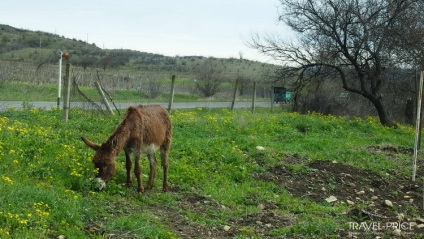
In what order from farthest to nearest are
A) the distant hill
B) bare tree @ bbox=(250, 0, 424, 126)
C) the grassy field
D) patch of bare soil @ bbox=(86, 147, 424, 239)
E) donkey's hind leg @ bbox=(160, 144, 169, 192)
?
the distant hill < bare tree @ bbox=(250, 0, 424, 126) < donkey's hind leg @ bbox=(160, 144, 169, 192) < patch of bare soil @ bbox=(86, 147, 424, 239) < the grassy field

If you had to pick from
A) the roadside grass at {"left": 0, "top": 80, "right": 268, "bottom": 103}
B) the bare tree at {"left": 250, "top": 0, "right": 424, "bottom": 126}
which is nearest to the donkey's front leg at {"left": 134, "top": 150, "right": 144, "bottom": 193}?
the roadside grass at {"left": 0, "top": 80, "right": 268, "bottom": 103}

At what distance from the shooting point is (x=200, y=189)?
855 centimetres

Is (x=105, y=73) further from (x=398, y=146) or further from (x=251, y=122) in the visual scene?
(x=398, y=146)

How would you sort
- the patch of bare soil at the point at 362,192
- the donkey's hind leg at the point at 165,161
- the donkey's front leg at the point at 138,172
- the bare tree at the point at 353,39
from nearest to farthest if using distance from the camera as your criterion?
the patch of bare soil at the point at 362,192 < the donkey's front leg at the point at 138,172 < the donkey's hind leg at the point at 165,161 < the bare tree at the point at 353,39

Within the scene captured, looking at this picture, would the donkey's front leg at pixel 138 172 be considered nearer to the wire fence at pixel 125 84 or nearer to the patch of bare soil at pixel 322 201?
the patch of bare soil at pixel 322 201

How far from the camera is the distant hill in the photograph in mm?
54812

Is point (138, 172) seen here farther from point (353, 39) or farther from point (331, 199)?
point (353, 39)

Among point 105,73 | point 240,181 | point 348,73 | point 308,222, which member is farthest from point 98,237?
point 105,73

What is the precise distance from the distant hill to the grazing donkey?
42.8 m

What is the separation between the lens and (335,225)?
6.59 meters

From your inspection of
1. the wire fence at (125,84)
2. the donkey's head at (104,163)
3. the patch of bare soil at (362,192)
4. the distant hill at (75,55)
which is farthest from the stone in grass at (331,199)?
the distant hill at (75,55)

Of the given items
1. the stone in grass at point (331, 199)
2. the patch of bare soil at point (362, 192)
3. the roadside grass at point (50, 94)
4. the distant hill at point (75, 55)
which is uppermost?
the distant hill at point (75, 55)

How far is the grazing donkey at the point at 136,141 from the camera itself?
23.9 ft

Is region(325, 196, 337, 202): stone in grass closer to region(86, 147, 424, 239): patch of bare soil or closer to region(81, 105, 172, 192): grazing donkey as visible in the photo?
region(86, 147, 424, 239): patch of bare soil
